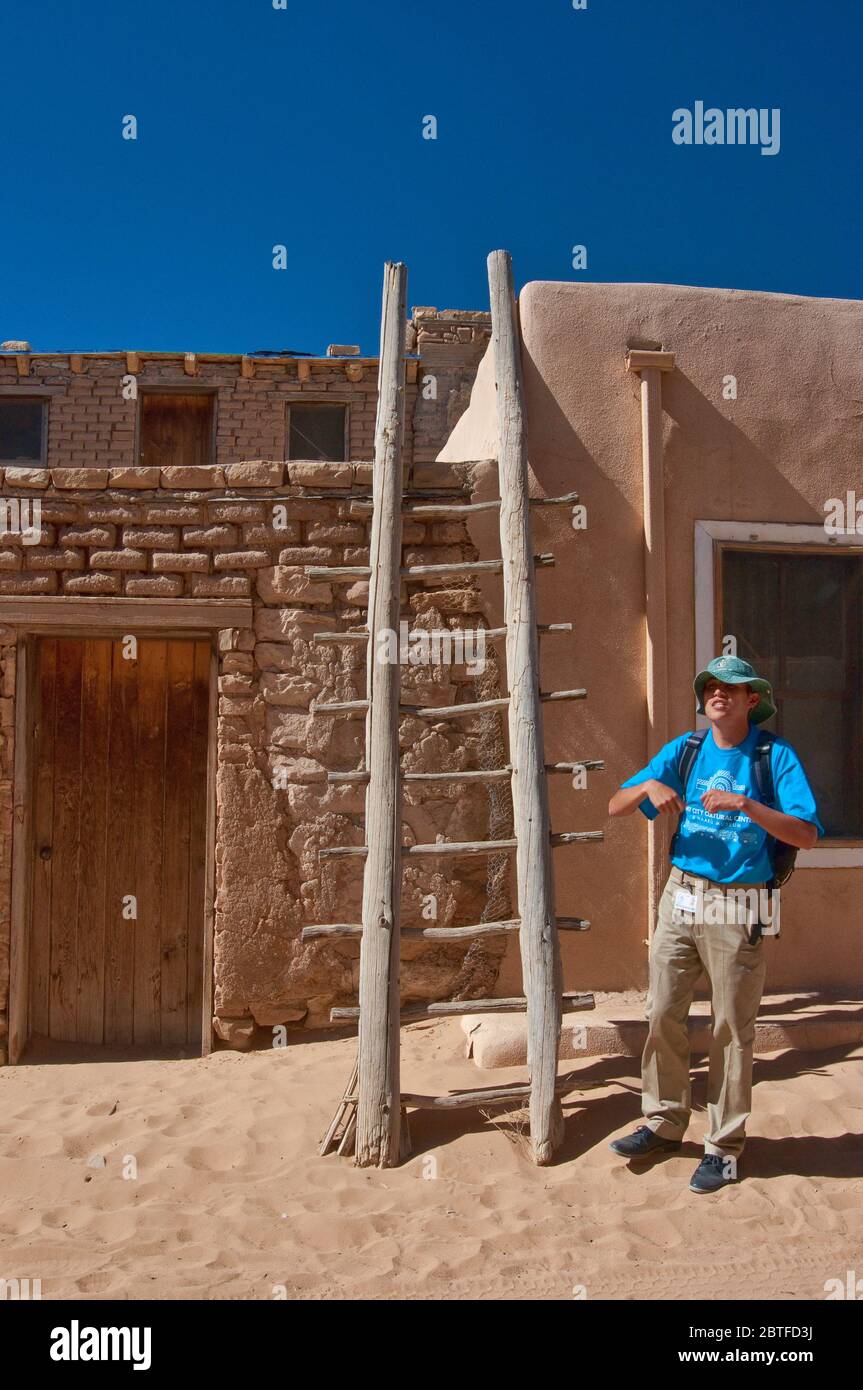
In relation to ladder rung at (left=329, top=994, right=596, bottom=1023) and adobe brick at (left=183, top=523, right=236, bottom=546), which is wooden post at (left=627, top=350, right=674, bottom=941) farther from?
adobe brick at (left=183, top=523, right=236, bottom=546)

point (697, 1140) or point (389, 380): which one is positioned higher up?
point (389, 380)

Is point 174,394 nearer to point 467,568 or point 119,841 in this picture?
point 119,841

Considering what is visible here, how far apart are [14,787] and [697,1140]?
10.5ft

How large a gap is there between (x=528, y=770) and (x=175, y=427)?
9.39m

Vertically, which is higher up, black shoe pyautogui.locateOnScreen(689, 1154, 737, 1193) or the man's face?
the man's face

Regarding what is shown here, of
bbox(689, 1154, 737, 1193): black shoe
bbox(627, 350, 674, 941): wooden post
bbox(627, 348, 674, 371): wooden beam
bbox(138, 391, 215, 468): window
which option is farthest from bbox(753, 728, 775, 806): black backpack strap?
bbox(138, 391, 215, 468): window

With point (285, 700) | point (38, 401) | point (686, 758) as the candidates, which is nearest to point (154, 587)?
point (285, 700)

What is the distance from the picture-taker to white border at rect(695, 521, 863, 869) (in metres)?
4.98

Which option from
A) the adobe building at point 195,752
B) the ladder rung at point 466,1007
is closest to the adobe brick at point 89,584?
the adobe building at point 195,752

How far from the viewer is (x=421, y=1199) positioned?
337 centimetres

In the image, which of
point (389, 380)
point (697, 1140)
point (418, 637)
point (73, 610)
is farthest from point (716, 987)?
point (73, 610)

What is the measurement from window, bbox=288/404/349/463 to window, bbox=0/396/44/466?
2.84 meters
